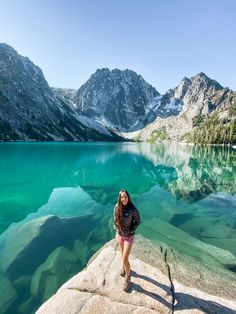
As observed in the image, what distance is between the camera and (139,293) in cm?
1156

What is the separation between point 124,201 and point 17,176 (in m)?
48.3

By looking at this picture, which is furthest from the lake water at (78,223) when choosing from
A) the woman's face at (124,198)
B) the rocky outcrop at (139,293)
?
the woman's face at (124,198)

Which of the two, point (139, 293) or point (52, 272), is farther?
point (52, 272)

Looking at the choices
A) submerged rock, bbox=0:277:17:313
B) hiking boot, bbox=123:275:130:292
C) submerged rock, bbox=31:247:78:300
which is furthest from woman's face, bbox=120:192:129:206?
submerged rock, bbox=0:277:17:313

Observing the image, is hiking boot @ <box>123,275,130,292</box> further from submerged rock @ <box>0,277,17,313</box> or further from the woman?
submerged rock @ <box>0,277,17,313</box>

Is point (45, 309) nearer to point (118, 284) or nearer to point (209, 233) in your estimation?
point (118, 284)

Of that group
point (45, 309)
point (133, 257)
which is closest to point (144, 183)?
point (133, 257)

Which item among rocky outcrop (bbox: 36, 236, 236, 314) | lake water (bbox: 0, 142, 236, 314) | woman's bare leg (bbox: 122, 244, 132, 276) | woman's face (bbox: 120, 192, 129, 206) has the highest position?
woman's face (bbox: 120, 192, 129, 206)

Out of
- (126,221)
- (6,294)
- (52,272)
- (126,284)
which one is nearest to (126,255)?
(126,284)

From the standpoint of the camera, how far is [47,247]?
21.9 m

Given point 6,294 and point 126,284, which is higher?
point 126,284

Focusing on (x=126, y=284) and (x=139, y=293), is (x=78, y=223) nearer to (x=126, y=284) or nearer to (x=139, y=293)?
(x=126, y=284)

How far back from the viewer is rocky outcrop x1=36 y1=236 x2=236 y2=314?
10.7 metres

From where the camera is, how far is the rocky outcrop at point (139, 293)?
35.1 ft
